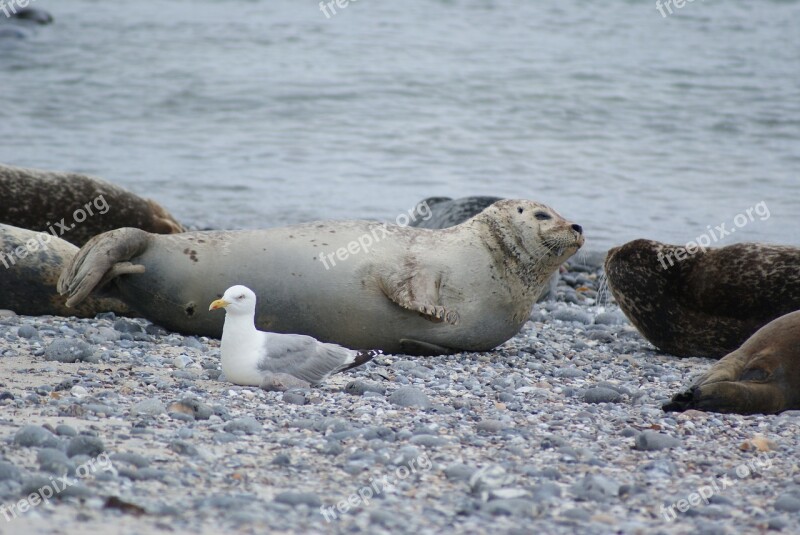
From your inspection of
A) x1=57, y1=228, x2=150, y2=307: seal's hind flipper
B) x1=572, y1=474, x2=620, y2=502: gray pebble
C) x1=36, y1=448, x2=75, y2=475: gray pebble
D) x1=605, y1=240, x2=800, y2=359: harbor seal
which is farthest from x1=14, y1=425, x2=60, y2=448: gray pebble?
x1=605, y1=240, x2=800, y2=359: harbor seal

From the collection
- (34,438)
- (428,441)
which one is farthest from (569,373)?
(34,438)

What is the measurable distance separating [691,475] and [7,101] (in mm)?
15847

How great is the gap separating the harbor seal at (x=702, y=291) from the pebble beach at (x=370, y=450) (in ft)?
2.58

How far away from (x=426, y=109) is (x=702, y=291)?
1141 centimetres

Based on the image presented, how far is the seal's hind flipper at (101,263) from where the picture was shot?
18.7 ft

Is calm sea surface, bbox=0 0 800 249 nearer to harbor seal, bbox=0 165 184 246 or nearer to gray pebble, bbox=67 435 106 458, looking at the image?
harbor seal, bbox=0 165 184 246

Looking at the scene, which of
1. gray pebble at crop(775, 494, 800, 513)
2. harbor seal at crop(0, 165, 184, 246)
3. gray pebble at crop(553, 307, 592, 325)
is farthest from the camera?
harbor seal at crop(0, 165, 184, 246)

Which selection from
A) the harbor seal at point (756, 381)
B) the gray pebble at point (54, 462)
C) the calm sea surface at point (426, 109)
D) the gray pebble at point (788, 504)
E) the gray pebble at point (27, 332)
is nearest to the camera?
the gray pebble at point (54, 462)

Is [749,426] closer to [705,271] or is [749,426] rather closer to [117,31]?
[705,271]

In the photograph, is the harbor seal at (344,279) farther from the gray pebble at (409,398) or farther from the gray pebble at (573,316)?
the gray pebble at (573,316)

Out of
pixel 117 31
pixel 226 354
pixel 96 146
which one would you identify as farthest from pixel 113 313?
pixel 117 31

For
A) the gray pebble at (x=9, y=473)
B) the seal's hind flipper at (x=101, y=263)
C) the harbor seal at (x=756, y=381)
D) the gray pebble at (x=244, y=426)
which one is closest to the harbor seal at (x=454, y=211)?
the seal's hind flipper at (x=101, y=263)

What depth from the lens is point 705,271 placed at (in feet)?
21.4

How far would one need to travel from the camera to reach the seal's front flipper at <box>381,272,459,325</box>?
5.62 meters
